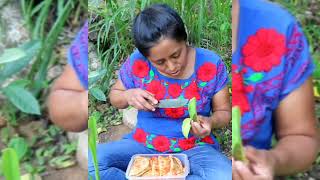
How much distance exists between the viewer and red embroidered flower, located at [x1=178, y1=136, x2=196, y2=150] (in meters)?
0.55

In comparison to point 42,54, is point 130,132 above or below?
below

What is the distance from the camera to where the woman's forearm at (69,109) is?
1.70 feet

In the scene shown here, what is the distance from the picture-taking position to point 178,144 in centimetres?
56

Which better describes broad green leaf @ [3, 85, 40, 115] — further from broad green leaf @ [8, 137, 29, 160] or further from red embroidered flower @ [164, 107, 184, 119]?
red embroidered flower @ [164, 107, 184, 119]

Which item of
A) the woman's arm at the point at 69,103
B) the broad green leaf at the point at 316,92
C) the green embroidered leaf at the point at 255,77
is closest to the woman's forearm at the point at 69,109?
the woman's arm at the point at 69,103

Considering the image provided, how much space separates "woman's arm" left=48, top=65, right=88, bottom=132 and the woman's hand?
20cm

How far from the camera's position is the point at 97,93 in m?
0.54

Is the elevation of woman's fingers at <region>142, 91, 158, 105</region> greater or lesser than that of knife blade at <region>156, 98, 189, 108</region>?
greater

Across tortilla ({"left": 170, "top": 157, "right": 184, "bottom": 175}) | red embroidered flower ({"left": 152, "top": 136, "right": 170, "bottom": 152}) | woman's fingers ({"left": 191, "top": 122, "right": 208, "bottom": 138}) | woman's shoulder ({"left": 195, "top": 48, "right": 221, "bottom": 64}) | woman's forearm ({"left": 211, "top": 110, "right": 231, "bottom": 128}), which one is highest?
woman's shoulder ({"left": 195, "top": 48, "right": 221, "bottom": 64})

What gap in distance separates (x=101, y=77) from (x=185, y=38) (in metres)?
0.12

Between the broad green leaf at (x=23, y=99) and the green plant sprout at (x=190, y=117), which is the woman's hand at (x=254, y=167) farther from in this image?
the broad green leaf at (x=23, y=99)

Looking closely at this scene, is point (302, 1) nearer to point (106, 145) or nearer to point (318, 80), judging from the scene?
point (318, 80)

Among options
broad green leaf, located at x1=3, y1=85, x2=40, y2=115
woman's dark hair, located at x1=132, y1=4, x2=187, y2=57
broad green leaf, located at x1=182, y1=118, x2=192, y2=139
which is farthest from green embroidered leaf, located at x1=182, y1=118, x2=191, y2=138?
broad green leaf, located at x1=3, y1=85, x2=40, y2=115

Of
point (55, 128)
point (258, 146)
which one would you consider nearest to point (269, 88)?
point (258, 146)
